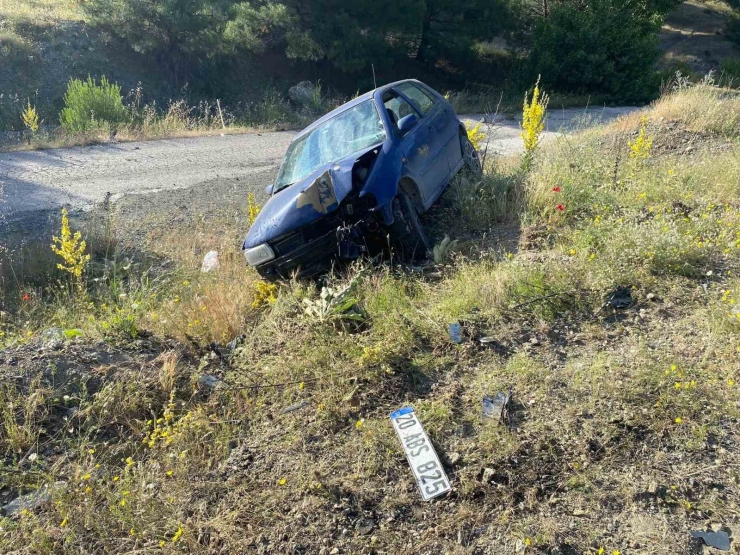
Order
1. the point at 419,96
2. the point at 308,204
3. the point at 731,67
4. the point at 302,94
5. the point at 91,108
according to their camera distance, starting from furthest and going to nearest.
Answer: the point at 731,67 → the point at 302,94 → the point at 91,108 → the point at 419,96 → the point at 308,204

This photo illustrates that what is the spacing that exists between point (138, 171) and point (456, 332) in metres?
7.84

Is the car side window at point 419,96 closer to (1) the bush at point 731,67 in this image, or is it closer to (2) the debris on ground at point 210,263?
(2) the debris on ground at point 210,263

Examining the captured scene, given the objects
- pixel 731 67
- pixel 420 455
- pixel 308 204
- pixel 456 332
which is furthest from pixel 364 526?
pixel 731 67

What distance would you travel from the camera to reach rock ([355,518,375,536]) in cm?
292

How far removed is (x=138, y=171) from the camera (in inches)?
394

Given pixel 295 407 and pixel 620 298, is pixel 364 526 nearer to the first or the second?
pixel 295 407

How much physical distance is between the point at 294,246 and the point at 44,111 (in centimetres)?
1395

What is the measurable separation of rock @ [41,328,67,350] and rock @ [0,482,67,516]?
4.21 feet

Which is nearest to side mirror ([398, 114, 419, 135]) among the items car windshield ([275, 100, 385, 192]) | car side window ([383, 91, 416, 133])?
car windshield ([275, 100, 385, 192])

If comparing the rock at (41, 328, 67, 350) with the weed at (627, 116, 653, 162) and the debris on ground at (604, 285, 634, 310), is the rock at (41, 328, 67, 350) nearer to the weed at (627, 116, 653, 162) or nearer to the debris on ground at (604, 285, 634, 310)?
the debris on ground at (604, 285, 634, 310)

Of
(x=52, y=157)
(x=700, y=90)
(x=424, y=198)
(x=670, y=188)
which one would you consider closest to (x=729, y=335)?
(x=670, y=188)

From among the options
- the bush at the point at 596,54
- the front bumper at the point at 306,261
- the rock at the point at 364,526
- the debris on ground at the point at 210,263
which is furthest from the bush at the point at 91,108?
the bush at the point at 596,54

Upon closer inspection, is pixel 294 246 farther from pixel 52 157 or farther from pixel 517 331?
pixel 52 157

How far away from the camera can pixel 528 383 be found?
11.9 feet
